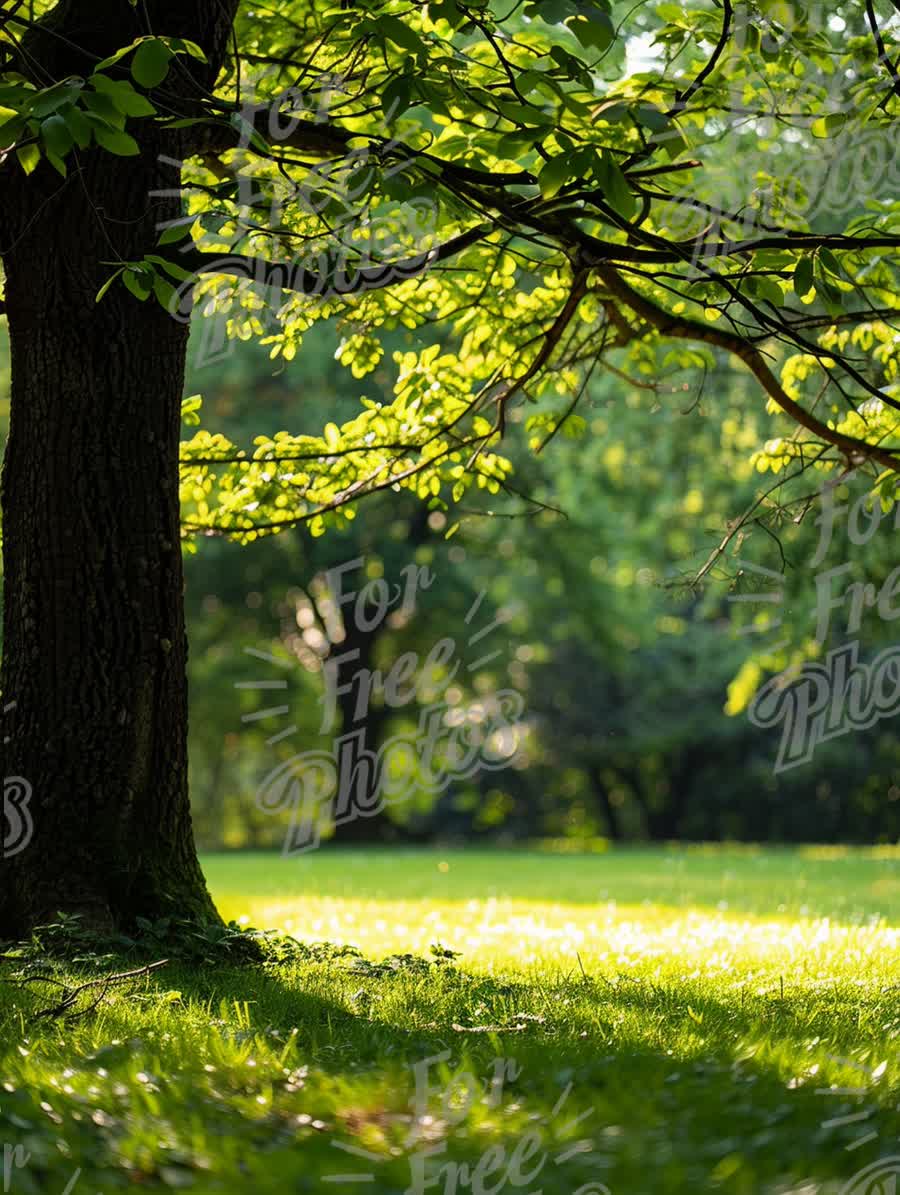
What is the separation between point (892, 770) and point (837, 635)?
35.3 ft

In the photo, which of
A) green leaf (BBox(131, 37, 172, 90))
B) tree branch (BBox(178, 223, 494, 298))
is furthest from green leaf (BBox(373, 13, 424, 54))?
tree branch (BBox(178, 223, 494, 298))

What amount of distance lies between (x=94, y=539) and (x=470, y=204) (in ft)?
7.79

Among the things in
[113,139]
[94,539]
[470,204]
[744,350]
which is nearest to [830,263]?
[470,204]

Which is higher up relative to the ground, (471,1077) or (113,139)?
(113,139)

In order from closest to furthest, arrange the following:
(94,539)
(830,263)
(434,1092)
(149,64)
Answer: (434,1092)
(149,64)
(830,263)
(94,539)

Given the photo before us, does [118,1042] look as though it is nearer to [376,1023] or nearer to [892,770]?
[376,1023]

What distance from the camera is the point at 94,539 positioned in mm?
6441

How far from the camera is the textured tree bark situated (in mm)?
6344

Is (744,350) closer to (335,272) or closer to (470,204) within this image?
(335,272)

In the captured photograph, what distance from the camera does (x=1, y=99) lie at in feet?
14.8

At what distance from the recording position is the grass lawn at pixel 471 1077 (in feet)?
11.4

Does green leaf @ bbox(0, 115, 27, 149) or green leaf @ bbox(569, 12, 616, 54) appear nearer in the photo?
green leaf @ bbox(569, 12, 616, 54)

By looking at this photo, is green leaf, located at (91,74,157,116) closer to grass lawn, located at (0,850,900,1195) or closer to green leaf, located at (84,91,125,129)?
green leaf, located at (84,91,125,129)

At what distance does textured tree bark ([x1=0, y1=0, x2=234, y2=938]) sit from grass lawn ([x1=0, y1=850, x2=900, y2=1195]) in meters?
0.82
